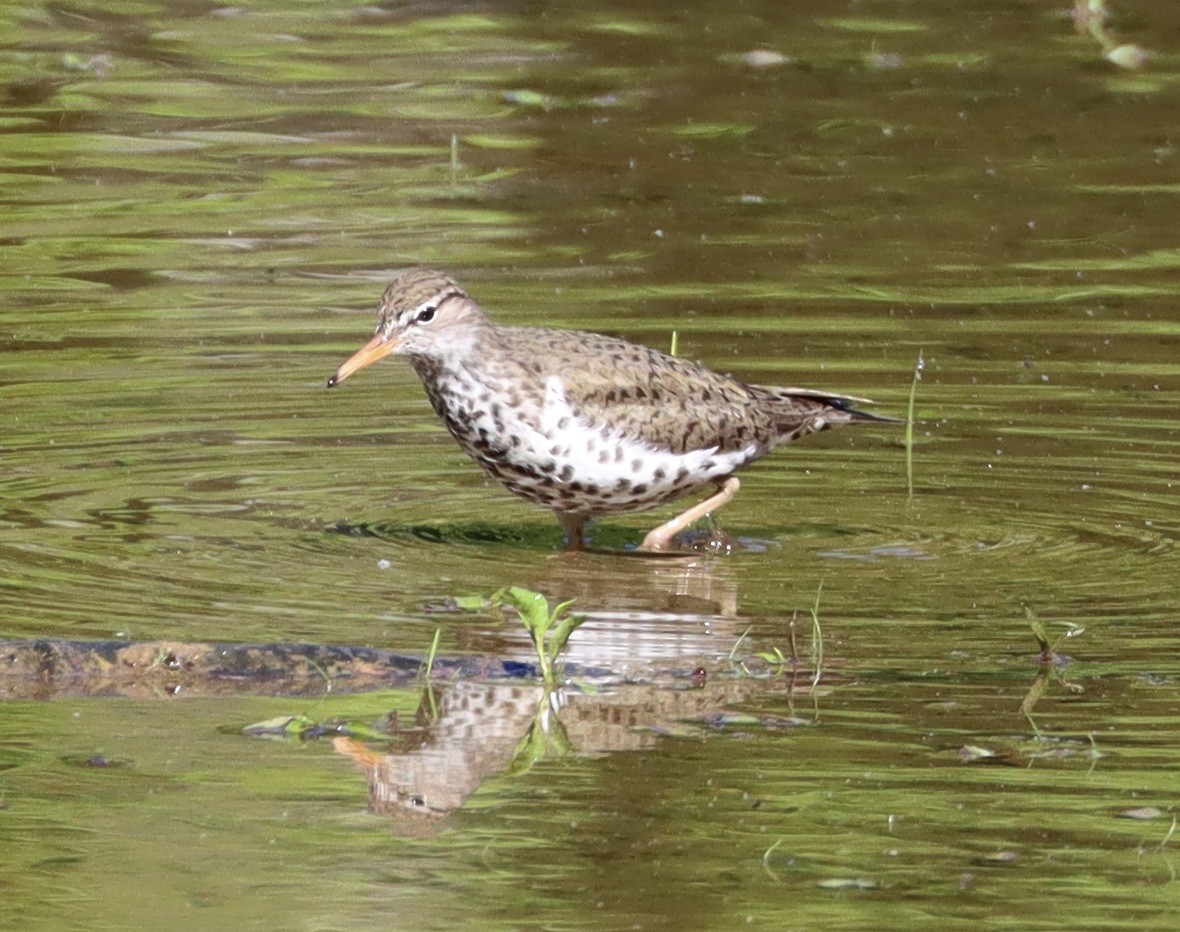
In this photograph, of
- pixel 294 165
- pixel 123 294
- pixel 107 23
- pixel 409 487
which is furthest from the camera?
pixel 107 23

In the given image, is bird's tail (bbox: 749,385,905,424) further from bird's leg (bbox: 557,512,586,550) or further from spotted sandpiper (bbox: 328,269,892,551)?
bird's leg (bbox: 557,512,586,550)

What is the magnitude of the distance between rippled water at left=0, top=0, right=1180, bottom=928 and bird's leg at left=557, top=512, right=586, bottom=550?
17 centimetres

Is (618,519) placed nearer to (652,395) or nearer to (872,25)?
(652,395)

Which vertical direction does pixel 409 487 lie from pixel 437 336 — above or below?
below

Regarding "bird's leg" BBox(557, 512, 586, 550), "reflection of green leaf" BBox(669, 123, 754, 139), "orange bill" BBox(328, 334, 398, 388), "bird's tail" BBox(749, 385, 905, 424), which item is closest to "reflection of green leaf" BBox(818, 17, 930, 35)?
"reflection of green leaf" BBox(669, 123, 754, 139)

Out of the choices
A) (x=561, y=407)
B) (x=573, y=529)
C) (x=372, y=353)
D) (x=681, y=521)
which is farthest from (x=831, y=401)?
(x=372, y=353)

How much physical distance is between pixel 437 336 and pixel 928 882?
4124mm

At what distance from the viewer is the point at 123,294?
14078mm

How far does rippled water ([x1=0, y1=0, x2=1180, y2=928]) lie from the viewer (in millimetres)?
6555

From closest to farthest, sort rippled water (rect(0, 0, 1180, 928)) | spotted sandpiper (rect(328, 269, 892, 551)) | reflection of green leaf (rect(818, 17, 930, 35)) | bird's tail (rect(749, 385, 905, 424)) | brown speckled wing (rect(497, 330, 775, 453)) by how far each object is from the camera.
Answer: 1. rippled water (rect(0, 0, 1180, 928))
2. spotted sandpiper (rect(328, 269, 892, 551))
3. brown speckled wing (rect(497, 330, 775, 453))
4. bird's tail (rect(749, 385, 905, 424))
5. reflection of green leaf (rect(818, 17, 930, 35))

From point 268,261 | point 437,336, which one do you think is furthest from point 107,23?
point 437,336

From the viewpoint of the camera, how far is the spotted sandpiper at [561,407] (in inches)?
383

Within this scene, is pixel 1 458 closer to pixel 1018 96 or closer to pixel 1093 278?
pixel 1093 278

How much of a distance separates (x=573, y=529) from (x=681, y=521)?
449 millimetres
